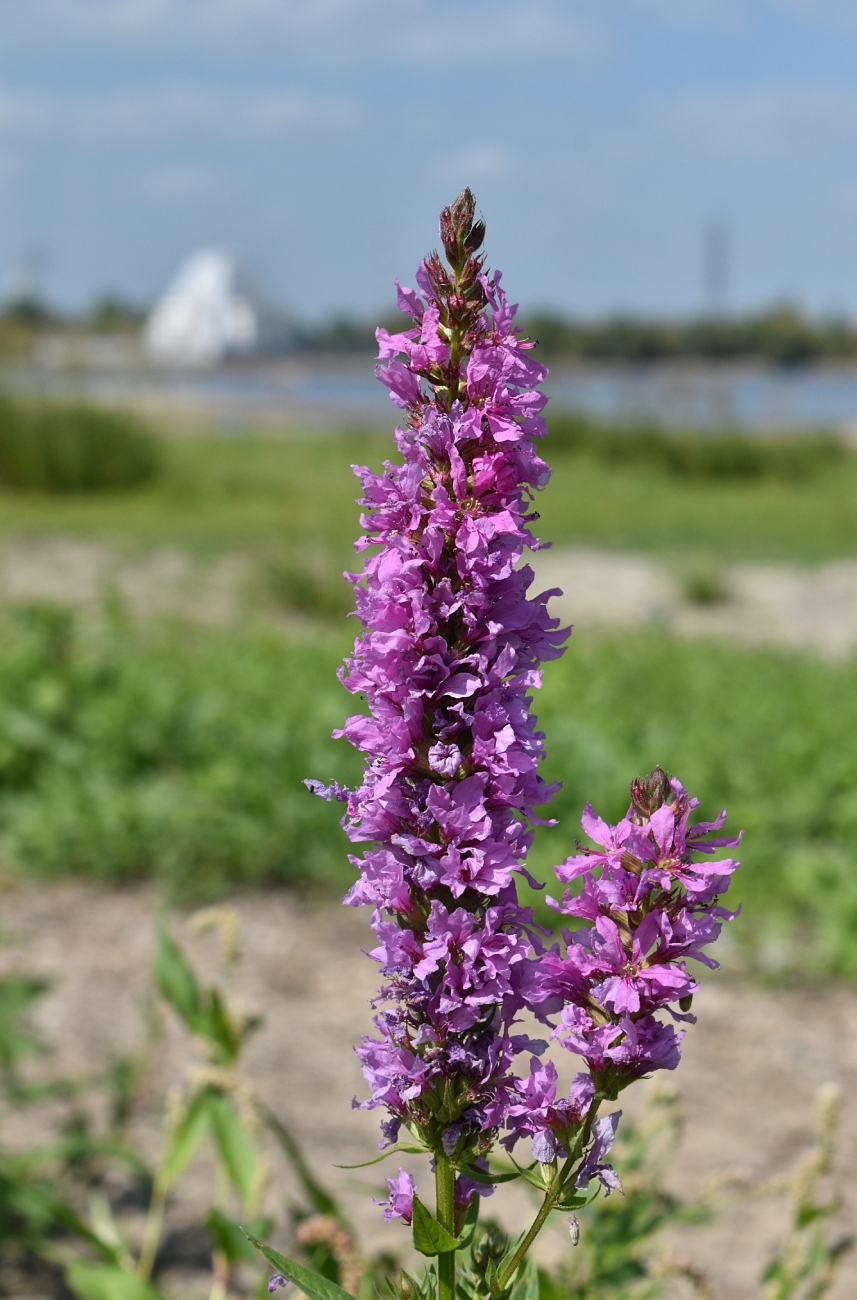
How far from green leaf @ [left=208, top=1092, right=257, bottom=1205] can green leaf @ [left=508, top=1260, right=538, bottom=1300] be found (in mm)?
917

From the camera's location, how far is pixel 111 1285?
6.90 feet

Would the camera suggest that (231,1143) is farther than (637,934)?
Yes

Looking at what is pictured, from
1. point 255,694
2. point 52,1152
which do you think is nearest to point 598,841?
point 52,1152

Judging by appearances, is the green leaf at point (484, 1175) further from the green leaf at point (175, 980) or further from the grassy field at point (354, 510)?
the grassy field at point (354, 510)

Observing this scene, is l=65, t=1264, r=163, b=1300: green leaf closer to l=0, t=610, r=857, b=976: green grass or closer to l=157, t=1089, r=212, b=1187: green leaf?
l=157, t=1089, r=212, b=1187: green leaf

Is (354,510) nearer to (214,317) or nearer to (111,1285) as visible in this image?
(111,1285)

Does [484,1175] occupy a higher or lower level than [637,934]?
lower

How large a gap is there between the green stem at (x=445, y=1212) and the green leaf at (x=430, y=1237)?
0.02m

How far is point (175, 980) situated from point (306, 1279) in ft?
3.56

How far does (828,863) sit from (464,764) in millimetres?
3856

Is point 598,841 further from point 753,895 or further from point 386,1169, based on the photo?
point 753,895

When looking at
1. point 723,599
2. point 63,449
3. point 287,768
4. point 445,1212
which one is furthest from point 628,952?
point 63,449

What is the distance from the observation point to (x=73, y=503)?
16344mm

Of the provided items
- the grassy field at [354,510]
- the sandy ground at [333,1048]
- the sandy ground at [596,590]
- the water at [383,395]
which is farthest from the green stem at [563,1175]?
the grassy field at [354,510]
